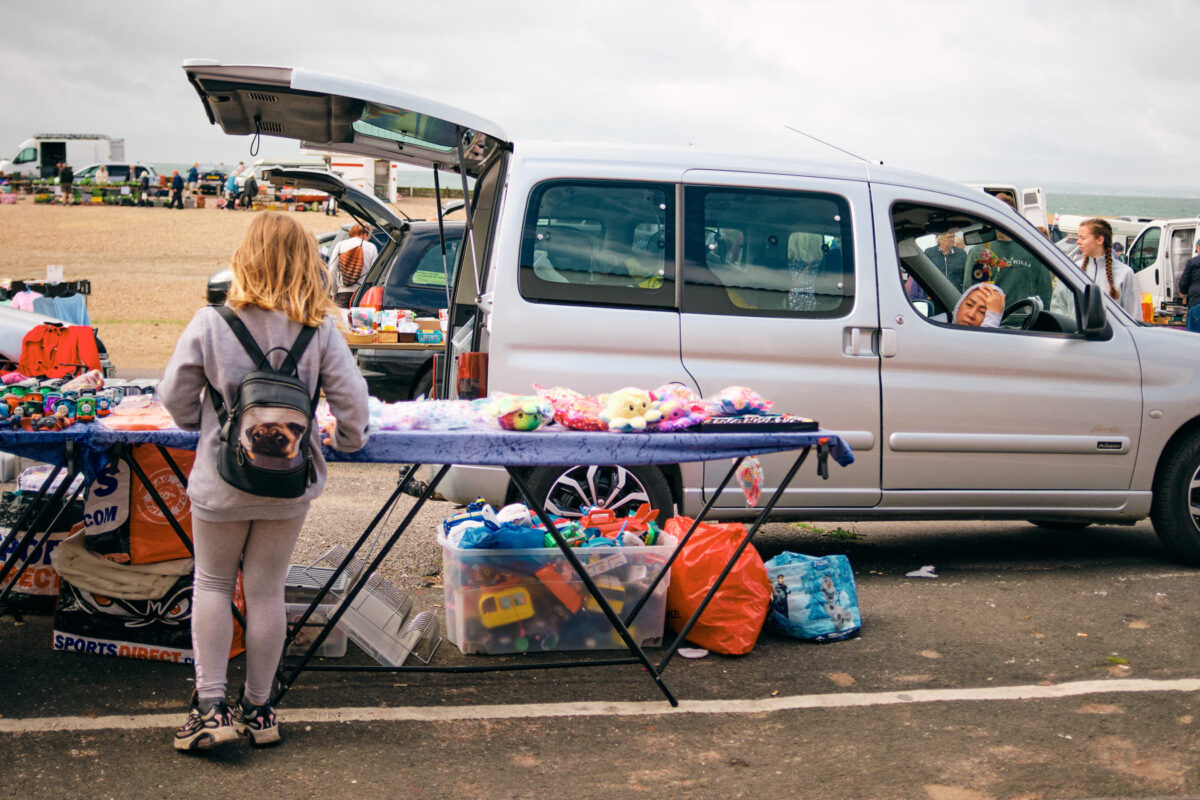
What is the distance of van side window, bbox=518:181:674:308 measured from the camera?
540cm

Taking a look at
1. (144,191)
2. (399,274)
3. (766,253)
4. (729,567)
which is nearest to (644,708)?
(729,567)

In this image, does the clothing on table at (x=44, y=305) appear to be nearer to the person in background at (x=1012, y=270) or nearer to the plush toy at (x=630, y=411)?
the plush toy at (x=630, y=411)

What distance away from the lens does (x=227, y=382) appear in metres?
3.43

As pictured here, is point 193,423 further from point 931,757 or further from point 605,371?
point 931,757

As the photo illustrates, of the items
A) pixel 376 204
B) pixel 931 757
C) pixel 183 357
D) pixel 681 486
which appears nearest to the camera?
pixel 183 357

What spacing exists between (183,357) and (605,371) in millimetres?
2358

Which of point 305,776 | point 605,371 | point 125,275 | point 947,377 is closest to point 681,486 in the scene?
point 605,371

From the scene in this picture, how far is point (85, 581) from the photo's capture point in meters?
4.26

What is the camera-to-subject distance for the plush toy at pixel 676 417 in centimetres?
418

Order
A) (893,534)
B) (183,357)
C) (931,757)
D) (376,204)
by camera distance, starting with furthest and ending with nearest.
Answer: (376,204)
(893,534)
(931,757)
(183,357)

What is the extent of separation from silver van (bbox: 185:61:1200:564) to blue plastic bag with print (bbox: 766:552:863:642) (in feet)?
2.21

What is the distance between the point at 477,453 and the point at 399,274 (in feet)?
20.1

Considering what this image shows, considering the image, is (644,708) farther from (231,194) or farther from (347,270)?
(231,194)

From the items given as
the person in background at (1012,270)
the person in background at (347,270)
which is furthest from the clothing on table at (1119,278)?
the person in background at (347,270)
